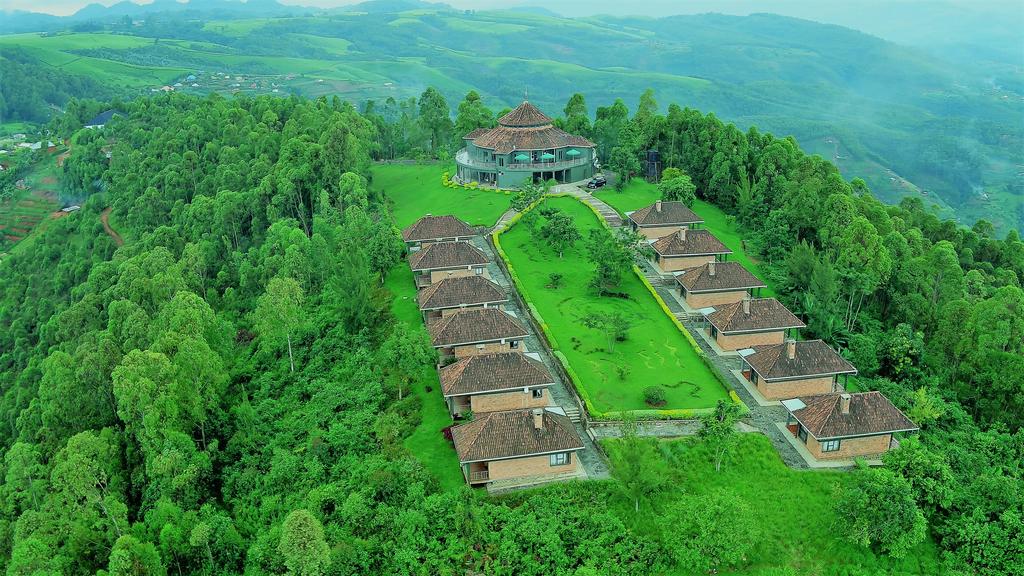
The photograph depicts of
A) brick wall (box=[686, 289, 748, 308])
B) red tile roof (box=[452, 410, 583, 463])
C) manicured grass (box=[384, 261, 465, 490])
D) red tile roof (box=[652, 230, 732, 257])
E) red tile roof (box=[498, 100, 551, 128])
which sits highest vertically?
red tile roof (box=[498, 100, 551, 128])

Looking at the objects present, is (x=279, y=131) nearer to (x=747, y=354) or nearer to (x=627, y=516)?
(x=747, y=354)

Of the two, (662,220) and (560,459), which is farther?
(662,220)

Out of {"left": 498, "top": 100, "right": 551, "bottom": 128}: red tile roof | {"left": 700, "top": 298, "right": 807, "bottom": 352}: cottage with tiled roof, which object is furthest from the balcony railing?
{"left": 700, "top": 298, "right": 807, "bottom": 352}: cottage with tiled roof

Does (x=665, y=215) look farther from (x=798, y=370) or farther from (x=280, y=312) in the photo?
(x=280, y=312)

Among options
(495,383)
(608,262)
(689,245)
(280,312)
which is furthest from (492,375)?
(689,245)

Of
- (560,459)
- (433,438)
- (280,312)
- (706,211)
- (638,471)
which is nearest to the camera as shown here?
(638,471)

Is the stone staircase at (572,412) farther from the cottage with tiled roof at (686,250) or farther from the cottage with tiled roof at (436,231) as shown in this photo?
the cottage with tiled roof at (436,231)

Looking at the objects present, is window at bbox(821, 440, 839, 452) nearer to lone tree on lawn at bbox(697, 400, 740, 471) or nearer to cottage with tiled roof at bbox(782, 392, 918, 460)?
cottage with tiled roof at bbox(782, 392, 918, 460)

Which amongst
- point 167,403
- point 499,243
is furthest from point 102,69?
point 167,403
